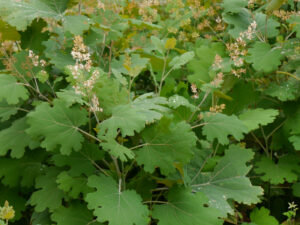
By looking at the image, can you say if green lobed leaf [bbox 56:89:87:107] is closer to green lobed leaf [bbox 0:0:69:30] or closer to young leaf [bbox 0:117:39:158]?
young leaf [bbox 0:117:39:158]

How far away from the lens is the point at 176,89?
196cm

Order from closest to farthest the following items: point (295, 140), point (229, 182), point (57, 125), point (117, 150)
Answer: point (117, 150) < point (57, 125) < point (229, 182) < point (295, 140)

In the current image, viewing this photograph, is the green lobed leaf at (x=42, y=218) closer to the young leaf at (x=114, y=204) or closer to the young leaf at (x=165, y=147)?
the young leaf at (x=114, y=204)

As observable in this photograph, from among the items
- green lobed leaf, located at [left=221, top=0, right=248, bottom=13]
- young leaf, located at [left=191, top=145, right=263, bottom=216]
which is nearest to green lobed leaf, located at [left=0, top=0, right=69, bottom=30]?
green lobed leaf, located at [left=221, top=0, right=248, bottom=13]

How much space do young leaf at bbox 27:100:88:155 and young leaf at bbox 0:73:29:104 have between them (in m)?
0.22

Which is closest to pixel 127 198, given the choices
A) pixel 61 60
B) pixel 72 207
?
pixel 72 207

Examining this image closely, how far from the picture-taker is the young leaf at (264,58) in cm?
207

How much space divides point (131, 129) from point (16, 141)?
63 centimetres

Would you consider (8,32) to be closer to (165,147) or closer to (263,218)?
(165,147)

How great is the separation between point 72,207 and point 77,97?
0.47 metres

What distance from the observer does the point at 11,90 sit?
165cm

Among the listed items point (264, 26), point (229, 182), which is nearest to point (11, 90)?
point (229, 182)

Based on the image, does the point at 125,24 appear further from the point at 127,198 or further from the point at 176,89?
the point at 127,198

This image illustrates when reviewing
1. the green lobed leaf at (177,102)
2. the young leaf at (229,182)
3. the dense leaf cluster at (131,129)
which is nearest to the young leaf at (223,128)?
the dense leaf cluster at (131,129)
